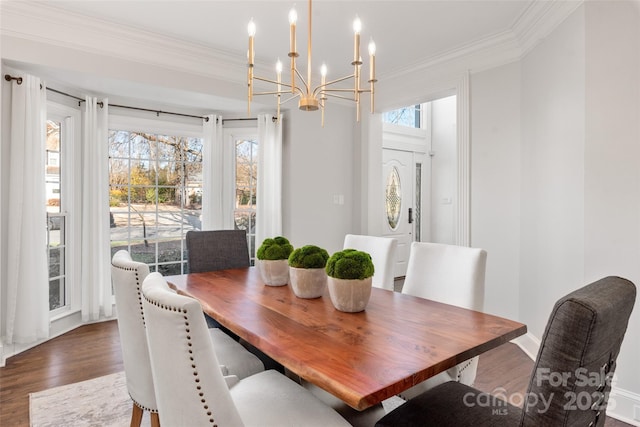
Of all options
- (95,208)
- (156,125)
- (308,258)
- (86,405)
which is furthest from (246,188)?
(308,258)

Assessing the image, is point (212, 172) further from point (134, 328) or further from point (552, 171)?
point (552, 171)

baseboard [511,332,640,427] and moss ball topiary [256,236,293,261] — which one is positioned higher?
moss ball topiary [256,236,293,261]

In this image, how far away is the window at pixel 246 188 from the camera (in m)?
4.38

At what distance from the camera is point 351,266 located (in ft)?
5.02

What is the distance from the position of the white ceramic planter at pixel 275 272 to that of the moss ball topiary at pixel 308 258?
291 millimetres

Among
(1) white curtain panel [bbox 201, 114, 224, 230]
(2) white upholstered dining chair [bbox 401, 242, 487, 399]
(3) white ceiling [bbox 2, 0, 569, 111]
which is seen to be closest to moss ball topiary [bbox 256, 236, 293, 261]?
(2) white upholstered dining chair [bbox 401, 242, 487, 399]

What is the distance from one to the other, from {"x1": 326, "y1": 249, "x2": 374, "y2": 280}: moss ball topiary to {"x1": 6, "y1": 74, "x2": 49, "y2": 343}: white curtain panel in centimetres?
264

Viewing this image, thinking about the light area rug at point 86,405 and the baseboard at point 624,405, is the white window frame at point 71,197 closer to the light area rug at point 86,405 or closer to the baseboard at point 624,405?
the light area rug at point 86,405

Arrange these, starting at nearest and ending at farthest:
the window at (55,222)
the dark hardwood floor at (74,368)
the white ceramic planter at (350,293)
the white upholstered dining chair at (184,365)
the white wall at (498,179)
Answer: the white upholstered dining chair at (184,365)
the white ceramic planter at (350,293)
the dark hardwood floor at (74,368)
the white wall at (498,179)
the window at (55,222)

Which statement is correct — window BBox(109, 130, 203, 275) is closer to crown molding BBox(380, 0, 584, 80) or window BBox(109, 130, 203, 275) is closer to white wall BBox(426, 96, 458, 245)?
crown molding BBox(380, 0, 584, 80)

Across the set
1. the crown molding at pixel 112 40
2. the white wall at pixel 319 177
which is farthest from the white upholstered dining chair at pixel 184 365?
the white wall at pixel 319 177

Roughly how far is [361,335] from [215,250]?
5.93 ft

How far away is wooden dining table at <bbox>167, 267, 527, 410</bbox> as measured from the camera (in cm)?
101

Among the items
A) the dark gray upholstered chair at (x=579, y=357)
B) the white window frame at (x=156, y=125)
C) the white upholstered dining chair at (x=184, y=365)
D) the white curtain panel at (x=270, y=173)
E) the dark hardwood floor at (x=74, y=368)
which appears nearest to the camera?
the dark gray upholstered chair at (x=579, y=357)
